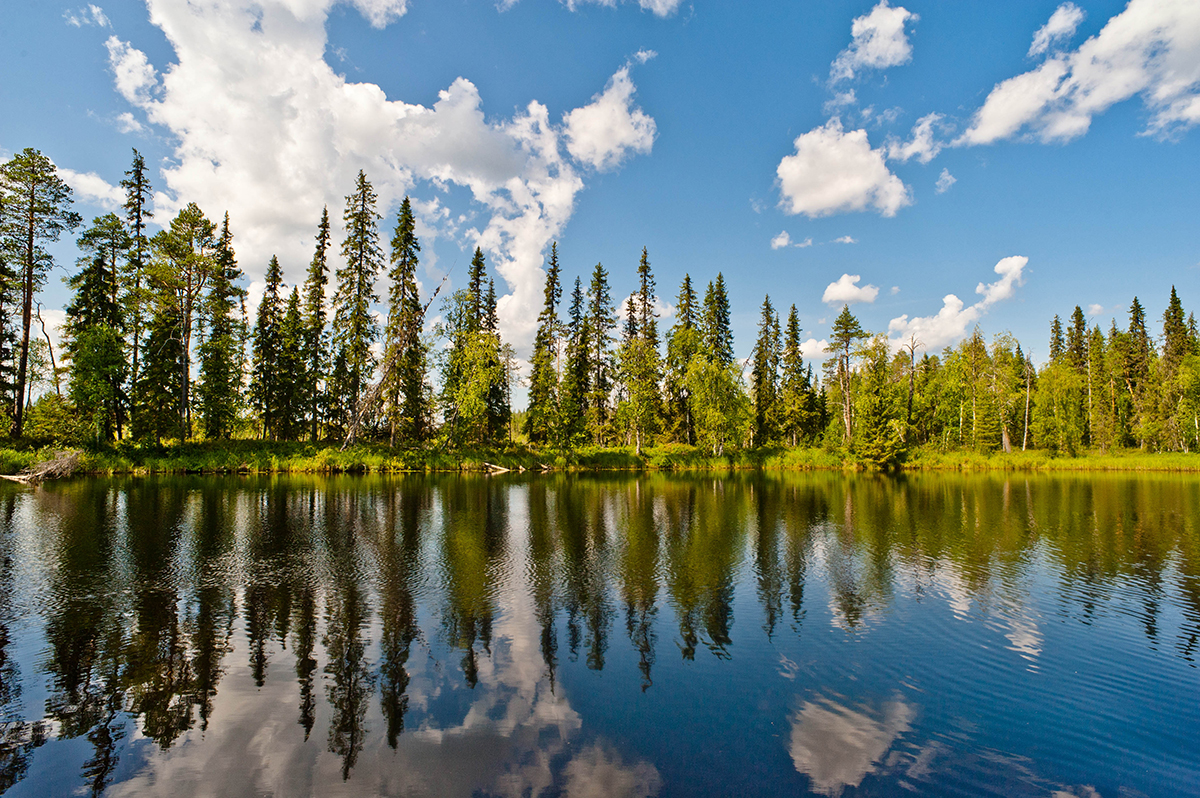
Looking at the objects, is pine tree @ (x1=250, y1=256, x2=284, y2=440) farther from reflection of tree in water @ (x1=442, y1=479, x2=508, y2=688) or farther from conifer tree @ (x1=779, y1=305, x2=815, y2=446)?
conifer tree @ (x1=779, y1=305, x2=815, y2=446)

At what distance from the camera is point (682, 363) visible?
5803cm

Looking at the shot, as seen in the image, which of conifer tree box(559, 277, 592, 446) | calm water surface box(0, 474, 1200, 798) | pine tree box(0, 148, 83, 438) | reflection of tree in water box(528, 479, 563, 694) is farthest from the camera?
conifer tree box(559, 277, 592, 446)

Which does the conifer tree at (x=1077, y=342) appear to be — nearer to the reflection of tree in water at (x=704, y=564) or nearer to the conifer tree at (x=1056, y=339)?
the conifer tree at (x=1056, y=339)

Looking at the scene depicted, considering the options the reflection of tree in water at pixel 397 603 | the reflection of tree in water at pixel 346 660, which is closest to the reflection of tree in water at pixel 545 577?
the reflection of tree in water at pixel 397 603

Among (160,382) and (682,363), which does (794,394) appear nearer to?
(682,363)

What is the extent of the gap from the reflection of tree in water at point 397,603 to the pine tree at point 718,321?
4489cm

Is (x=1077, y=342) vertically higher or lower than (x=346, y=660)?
higher

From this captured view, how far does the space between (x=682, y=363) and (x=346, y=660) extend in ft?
170

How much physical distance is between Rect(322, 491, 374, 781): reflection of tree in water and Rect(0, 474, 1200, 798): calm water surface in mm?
43

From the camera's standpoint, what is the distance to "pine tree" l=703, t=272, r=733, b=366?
61.5 m

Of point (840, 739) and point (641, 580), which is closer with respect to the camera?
point (840, 739)

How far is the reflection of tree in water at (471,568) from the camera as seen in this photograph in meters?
9.35

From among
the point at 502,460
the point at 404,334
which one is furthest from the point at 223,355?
the point at 502,460

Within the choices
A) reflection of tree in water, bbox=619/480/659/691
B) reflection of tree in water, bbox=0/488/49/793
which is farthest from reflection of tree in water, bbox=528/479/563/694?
reflection of tree in water, bbox=0/488/49/793
